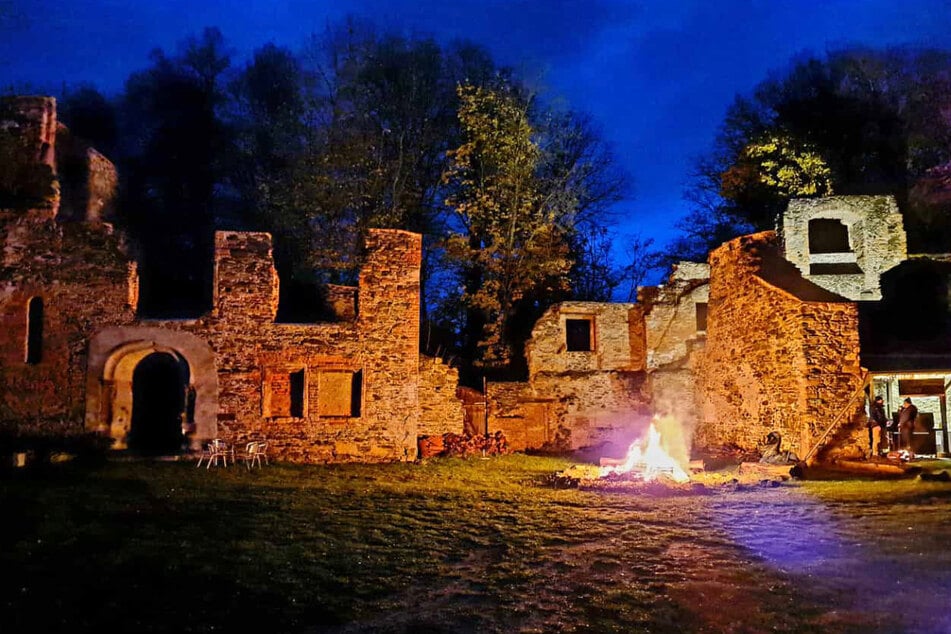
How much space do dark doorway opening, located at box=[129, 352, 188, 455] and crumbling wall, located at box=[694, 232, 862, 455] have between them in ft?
49.8

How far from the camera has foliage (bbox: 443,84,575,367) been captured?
25.6 metres

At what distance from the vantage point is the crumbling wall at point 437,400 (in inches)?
784

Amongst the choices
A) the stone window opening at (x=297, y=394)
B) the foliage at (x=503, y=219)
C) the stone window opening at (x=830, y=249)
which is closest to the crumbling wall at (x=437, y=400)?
the stone window opening at (x=297, y=394)

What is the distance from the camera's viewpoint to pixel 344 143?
85.5 ft

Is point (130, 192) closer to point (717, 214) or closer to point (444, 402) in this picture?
point (444, 402)

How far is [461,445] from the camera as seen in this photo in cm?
1991

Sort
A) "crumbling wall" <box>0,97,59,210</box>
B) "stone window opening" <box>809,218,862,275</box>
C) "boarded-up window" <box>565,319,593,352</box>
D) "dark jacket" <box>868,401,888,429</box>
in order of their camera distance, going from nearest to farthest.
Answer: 1. "dark jacket" <box>868,401,888,429</box>
2. "crumbling wall" <box>0,97,59,210</box>
3. "boarded-up window" <box>565,319,593,352</box>
4. "stone window opening" <box>809,218,862,275</box>

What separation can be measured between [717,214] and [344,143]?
64.2 ft

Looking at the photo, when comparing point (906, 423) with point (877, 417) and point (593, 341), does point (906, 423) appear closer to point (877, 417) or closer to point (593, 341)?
point (877, 417)

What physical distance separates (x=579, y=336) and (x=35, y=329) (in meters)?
16.0

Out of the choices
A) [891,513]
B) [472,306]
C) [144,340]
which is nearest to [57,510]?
[144,340]

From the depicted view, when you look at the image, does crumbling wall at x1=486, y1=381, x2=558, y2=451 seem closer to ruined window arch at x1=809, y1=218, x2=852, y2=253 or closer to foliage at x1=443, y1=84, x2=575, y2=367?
foliage at x1=443, y1=84, x2=575, y2=367

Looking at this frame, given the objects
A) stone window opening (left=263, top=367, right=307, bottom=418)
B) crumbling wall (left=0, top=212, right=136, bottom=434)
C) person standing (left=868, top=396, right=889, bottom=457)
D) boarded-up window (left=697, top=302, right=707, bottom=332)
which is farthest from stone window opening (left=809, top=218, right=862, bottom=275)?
crumbling wall (left=0, top=212, right=136, bottom=434)

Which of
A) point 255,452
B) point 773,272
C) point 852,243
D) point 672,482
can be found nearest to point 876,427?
point 773,272
